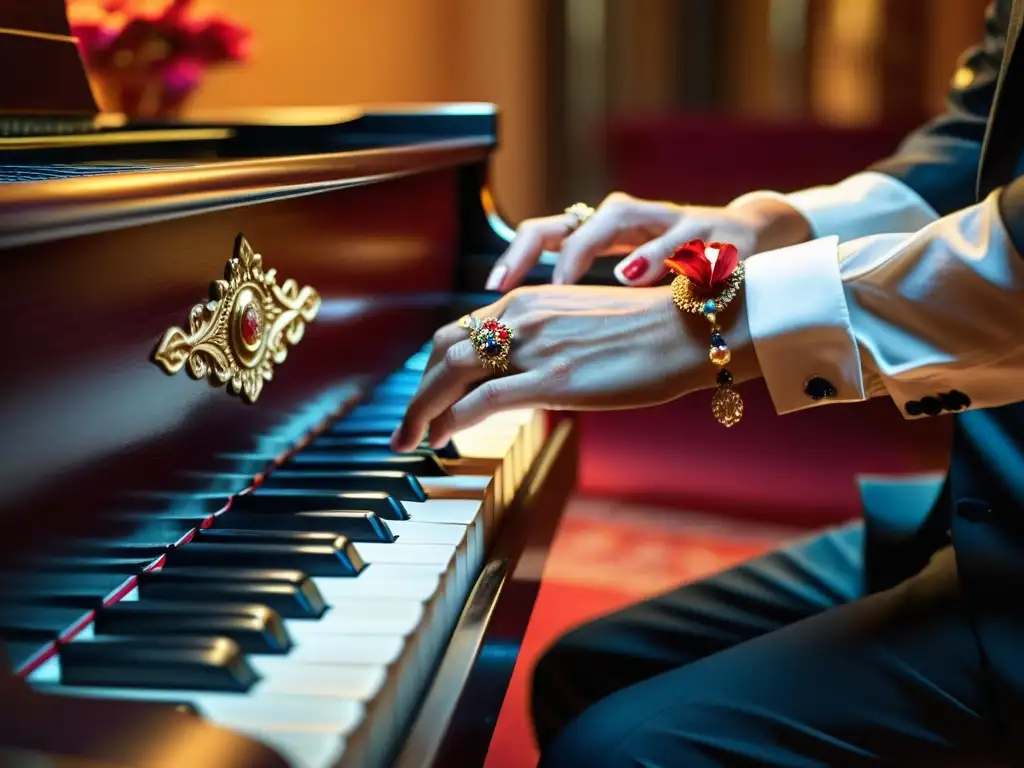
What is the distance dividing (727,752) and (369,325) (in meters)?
0.52

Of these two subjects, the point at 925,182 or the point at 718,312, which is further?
the point at 925,182

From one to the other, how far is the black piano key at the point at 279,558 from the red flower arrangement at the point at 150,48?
1.10 meters

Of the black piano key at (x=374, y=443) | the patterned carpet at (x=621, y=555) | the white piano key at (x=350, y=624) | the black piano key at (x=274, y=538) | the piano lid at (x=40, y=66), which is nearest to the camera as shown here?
the white piano key at (x=350, y=624)

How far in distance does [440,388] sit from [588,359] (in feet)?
0.39

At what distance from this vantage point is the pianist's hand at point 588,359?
0.82 m

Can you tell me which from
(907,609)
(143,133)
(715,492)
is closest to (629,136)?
(715,492)

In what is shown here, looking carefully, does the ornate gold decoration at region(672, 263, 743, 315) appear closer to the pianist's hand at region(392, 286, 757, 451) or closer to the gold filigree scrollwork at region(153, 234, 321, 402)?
the pianist's hand at region(392, 286, 757, 451)

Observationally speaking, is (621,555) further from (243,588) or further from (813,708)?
(243,588)

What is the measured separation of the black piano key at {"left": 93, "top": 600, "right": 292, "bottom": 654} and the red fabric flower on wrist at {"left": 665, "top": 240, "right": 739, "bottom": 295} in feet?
1.35

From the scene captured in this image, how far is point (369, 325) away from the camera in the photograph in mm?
1068

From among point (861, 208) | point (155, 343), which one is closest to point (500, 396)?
point (155, 343)

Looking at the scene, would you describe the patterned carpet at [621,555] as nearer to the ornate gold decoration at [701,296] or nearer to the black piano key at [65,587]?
the ornate gold decoration at [701,296]

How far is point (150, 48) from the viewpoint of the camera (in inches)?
62.0

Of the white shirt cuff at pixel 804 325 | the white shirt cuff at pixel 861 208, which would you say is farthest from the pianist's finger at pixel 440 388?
the white shirt cuff at pixel 861 208
